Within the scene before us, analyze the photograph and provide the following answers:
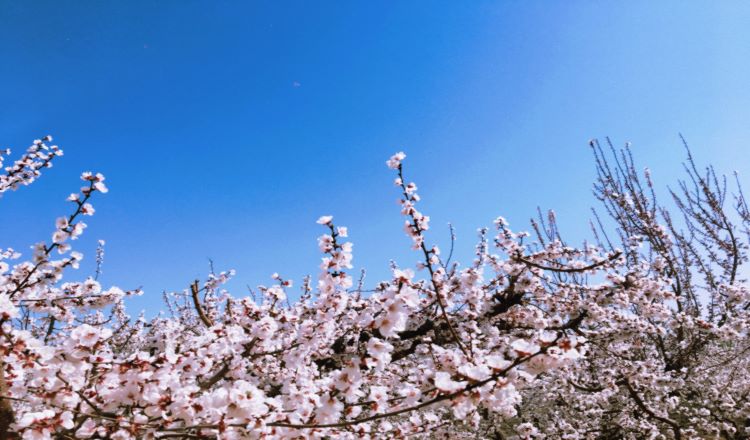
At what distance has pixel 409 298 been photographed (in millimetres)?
2758

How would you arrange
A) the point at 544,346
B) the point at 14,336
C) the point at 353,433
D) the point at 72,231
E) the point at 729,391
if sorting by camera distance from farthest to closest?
1. the point at 729,391
2. the point at 72,231
3. the point at 353,433
4. the point at 14,336
5. the point at 544,346

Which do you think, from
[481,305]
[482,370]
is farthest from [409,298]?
[481,305]

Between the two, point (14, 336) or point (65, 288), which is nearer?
point (14, 336)

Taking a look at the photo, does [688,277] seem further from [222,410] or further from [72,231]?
[72,231]

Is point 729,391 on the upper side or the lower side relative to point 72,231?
lower

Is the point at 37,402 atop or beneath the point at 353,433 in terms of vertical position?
atop

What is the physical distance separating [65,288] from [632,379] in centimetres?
949

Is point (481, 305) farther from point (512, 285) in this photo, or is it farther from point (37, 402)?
point (37, 402)

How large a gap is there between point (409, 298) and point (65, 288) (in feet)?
15.2

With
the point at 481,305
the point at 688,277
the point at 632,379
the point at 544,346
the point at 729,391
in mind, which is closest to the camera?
the point at 544,346

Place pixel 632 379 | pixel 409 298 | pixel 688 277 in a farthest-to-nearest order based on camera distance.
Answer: pixel 688 277 < pixel 632 379 < pixel 409 298

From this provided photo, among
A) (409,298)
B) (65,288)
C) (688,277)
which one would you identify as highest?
(688,277)

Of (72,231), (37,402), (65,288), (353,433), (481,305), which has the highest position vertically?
(72,231)

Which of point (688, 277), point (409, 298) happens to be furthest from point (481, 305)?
point (688, 277)
